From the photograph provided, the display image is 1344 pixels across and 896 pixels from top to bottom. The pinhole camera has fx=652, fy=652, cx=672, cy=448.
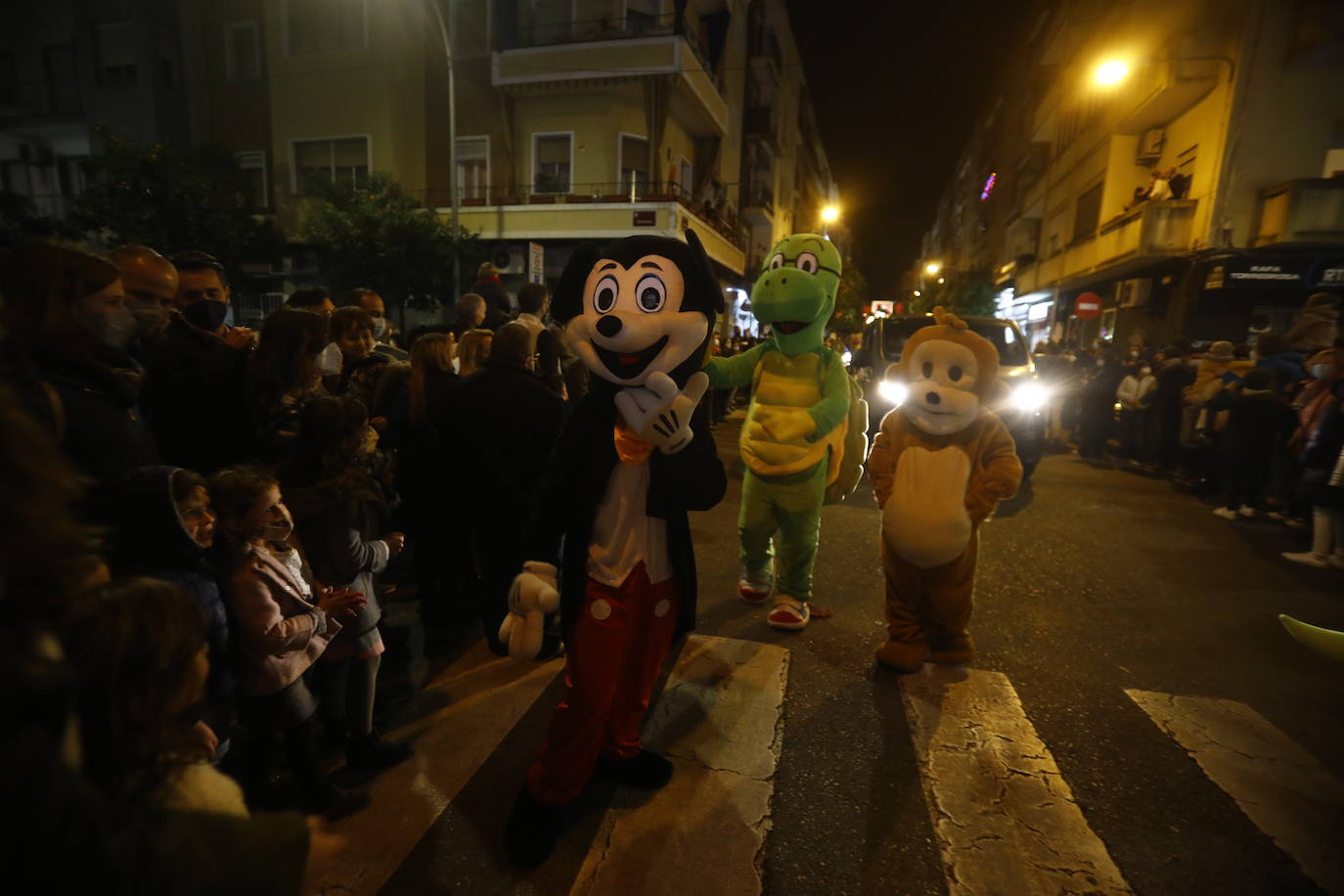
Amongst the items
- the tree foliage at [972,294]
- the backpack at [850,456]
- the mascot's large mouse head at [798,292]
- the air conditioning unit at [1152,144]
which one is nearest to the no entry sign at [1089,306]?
the air conditioning unit at [1152,144]

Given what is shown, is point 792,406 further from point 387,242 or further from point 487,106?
point 487,106

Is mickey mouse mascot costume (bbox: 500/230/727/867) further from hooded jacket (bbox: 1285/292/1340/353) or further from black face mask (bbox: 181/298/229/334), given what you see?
hooded jacket (bbox: 1285/292/1340/353)

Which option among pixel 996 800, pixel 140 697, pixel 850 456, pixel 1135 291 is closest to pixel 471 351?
pixel 850 456

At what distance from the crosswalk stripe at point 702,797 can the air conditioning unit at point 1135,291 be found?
714 inches

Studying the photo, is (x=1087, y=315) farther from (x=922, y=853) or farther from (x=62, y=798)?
(x=62, y=798)

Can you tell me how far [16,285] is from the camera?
6.34 feet

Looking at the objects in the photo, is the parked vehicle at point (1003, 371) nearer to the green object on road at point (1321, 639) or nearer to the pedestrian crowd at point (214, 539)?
the green object on road at point (1321, 639)

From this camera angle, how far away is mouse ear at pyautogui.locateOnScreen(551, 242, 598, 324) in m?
2.42

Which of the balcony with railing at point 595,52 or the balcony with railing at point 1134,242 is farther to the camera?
the balcony with railing at point 595,52

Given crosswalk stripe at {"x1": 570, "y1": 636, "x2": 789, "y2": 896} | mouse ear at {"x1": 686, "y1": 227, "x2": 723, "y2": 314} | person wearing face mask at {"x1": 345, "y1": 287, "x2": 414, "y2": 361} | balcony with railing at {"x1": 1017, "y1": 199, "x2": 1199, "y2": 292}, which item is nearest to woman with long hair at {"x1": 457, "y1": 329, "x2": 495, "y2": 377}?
person wearing face mask at {"x1": 345, "y1": 287, "x2": 414, "y2": 361}

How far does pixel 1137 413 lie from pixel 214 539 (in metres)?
11.5

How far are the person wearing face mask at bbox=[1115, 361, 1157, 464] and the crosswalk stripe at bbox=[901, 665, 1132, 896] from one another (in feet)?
27.3

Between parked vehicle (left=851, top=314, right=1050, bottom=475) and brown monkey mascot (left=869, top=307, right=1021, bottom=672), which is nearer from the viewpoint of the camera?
brown monkey mascot (left=869, top=307, right=1021, bottom=672)

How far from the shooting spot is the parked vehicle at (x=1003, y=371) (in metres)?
7.35
